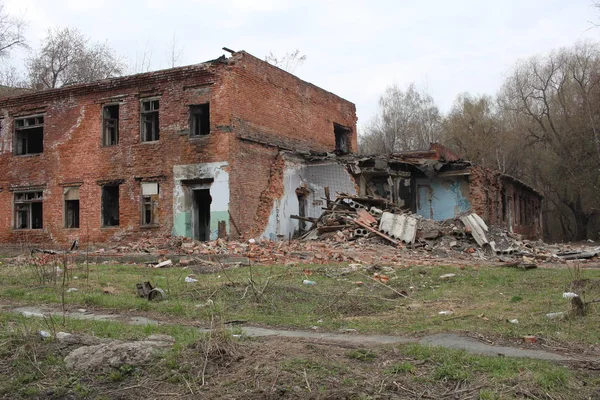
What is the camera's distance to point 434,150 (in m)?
30.2

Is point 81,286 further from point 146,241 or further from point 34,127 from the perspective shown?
point 34,127

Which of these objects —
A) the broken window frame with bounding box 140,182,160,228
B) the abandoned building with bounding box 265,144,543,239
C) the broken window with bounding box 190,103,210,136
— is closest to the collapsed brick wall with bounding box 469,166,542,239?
the abandoned building with bounding box 265,144,543,239

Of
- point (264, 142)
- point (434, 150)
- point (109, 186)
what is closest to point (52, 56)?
point (109, 186)

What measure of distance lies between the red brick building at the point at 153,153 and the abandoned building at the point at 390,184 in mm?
990

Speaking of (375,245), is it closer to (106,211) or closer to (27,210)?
(106,211)

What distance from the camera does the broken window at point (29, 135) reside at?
25.3 m

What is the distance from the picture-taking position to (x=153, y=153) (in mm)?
22391

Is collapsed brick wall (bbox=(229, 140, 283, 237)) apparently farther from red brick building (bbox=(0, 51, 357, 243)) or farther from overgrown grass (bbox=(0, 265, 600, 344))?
overgrown grass (bbox=(0, 265, 600, 344))

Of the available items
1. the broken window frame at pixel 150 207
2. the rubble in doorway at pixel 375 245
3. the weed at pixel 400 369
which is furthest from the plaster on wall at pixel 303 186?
the weed at pixel 400 369

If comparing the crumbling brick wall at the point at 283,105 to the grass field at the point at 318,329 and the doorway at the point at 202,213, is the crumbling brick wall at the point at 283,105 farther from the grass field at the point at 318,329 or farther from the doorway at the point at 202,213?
the grass field at the point at 318,329

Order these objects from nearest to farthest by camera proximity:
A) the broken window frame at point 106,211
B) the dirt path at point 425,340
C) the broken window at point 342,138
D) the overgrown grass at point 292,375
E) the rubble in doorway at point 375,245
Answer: the overgrown grass at point 292,375, the dirt path at point 425,340, the rubble in doorway at point 375,245, the broken window frame at point 106,211, the broken window at point 342,138

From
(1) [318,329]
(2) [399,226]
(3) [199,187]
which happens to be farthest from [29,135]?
(1) [318,329]

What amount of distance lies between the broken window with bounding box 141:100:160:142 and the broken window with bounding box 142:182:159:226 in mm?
1930

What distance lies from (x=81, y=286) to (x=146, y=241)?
9264mm
